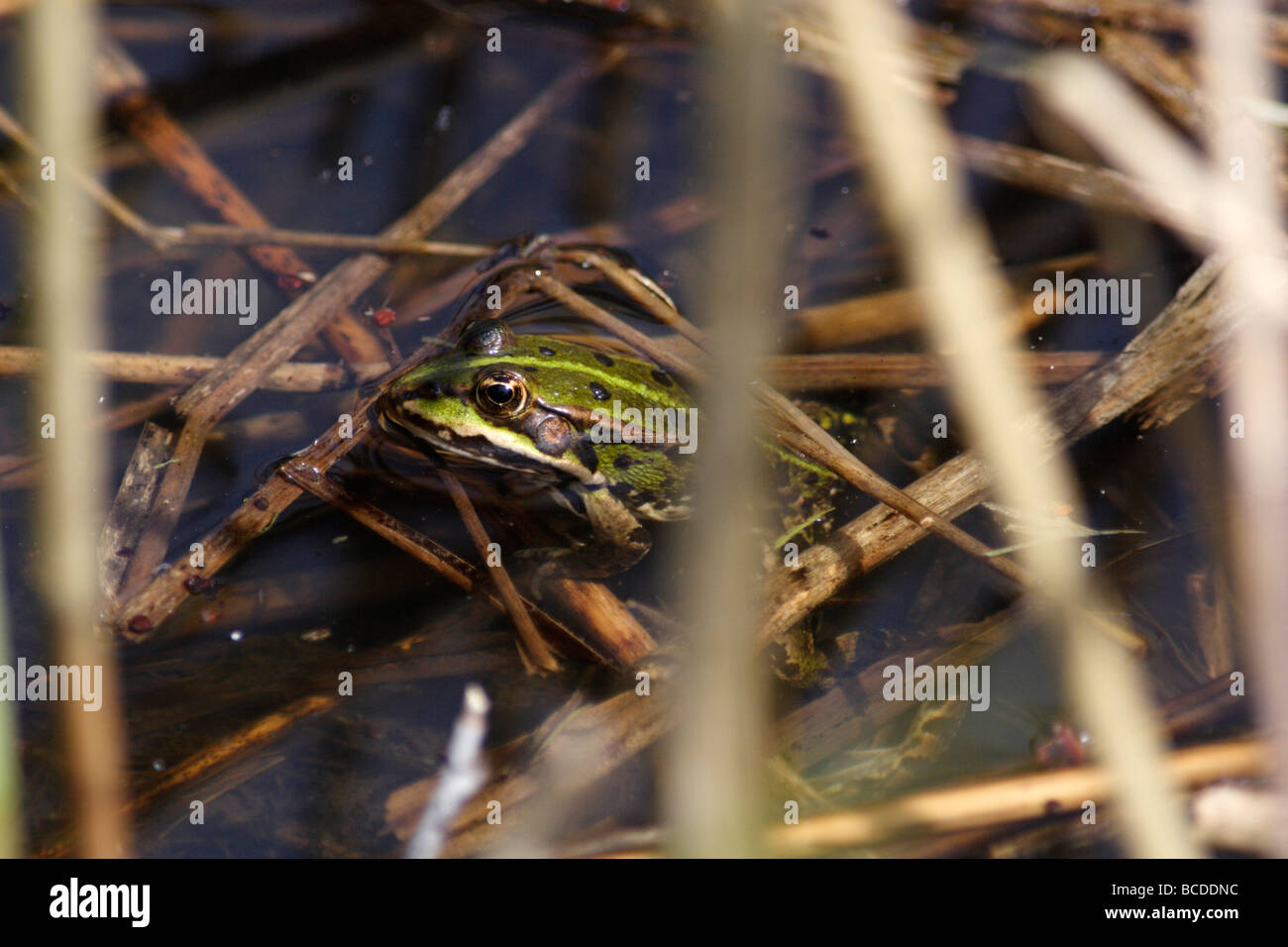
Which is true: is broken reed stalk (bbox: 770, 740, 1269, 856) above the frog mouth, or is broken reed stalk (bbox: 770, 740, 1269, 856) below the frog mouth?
below

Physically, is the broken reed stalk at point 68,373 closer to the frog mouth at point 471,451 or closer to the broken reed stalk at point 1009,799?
the frog mouth at point 471,451

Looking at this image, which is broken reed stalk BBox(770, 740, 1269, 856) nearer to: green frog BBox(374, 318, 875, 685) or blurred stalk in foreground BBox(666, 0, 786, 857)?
green frog BBox(374, 318, 875, 685)

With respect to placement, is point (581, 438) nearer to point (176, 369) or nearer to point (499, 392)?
point (499, 392)

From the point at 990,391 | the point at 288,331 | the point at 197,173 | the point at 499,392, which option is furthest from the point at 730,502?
the point at 197,173

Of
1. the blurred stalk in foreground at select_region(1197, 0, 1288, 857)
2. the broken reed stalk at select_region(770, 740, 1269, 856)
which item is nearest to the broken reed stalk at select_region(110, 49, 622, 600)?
the broken reed stalk at select_region(770, 740, 1269, 856)

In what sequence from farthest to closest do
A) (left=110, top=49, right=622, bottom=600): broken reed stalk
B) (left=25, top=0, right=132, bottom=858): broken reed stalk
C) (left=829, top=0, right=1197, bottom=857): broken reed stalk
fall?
(left=110, top=49, right=622, bottom=600): broken reed stalk, (left=25, top=0, right=132, bottom=858): broken reed stalk, (left=829, top=0, right=1197, bottom=857): broken reed stalk

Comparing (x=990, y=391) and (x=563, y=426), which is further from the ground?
(x=563, y=426)

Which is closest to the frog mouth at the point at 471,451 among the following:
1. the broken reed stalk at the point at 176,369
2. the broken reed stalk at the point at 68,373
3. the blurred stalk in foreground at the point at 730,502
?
the broken reed stalk at the point at 176,369
